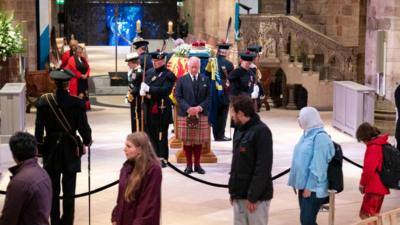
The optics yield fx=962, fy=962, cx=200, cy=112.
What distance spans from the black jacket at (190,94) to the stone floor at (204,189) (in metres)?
1.07

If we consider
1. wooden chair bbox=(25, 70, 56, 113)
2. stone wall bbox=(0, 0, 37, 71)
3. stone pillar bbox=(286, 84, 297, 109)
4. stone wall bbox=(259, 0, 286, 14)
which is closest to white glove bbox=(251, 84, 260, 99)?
wooden chair bbox=(25, 70, 56, 113)

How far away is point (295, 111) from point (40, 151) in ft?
44.2

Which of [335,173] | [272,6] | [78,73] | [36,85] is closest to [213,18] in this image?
[272,6]

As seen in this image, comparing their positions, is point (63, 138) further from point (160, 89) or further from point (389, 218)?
point (160, 89)

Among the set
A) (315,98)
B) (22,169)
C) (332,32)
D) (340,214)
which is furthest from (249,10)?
(22,169)

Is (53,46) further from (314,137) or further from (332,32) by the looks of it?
(314,137)

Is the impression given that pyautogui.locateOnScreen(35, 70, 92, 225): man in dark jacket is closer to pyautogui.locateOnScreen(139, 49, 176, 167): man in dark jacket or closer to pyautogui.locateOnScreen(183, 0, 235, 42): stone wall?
pyautogui.locateOnScreen(139, 49, 176, 167): man in dark jacket

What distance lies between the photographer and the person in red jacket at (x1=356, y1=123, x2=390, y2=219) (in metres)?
9.80

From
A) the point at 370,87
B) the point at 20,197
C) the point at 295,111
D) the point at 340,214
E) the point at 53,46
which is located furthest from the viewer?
the point at 53,46

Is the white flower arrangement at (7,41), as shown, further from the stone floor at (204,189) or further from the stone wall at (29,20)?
the stone wall at (29,20)

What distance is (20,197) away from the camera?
22.4 feet

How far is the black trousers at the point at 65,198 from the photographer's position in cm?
1000

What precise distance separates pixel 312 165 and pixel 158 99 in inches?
204

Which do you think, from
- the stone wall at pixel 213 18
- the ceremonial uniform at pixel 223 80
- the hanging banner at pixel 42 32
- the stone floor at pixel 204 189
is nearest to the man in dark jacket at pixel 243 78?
the ceremonial uniform at pixel 223 80
